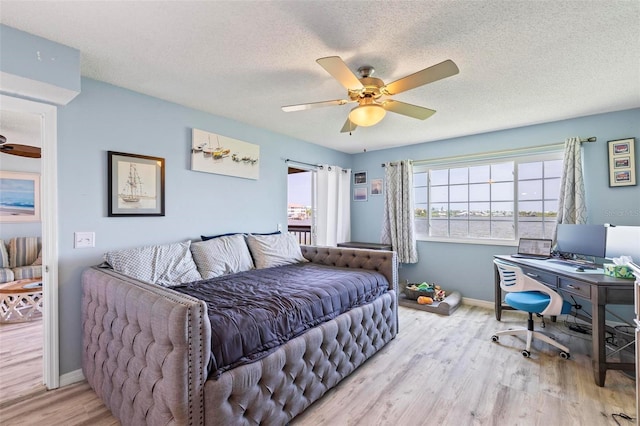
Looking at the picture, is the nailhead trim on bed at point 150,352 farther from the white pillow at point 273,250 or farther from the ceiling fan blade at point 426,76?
the ceiling fan blade at point 426,76

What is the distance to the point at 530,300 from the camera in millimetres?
2727

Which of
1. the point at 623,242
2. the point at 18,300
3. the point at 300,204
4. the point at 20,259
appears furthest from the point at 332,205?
the point at 20,259

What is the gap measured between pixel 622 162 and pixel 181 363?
4.34 m

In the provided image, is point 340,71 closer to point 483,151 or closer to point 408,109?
point 408,109

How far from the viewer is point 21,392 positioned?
82.0 inches

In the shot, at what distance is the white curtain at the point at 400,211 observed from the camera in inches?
177

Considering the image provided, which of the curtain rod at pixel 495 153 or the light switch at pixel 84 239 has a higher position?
the curtain rod at pixel 495 153

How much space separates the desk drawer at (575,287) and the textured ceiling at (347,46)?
166 centimetres

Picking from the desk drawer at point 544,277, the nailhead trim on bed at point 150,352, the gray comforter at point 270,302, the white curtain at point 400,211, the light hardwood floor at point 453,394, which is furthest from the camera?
the white curtain at point 400,211

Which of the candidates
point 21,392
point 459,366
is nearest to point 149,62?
point 21,392

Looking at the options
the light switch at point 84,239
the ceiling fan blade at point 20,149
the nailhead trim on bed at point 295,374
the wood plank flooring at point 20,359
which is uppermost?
the ceiling fan blade at point 20,149

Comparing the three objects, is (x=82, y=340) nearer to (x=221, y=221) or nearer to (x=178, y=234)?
(x=178, y=234)

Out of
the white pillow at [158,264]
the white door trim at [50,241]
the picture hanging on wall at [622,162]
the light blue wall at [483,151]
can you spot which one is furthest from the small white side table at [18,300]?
the picture hanging on wall at [622,162]

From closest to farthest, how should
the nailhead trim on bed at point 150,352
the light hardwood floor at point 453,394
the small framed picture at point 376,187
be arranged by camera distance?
the nailhead trim on bed at point 150,352, the light hardwood floor at point 453,394, the small framed picture at point 376,187
